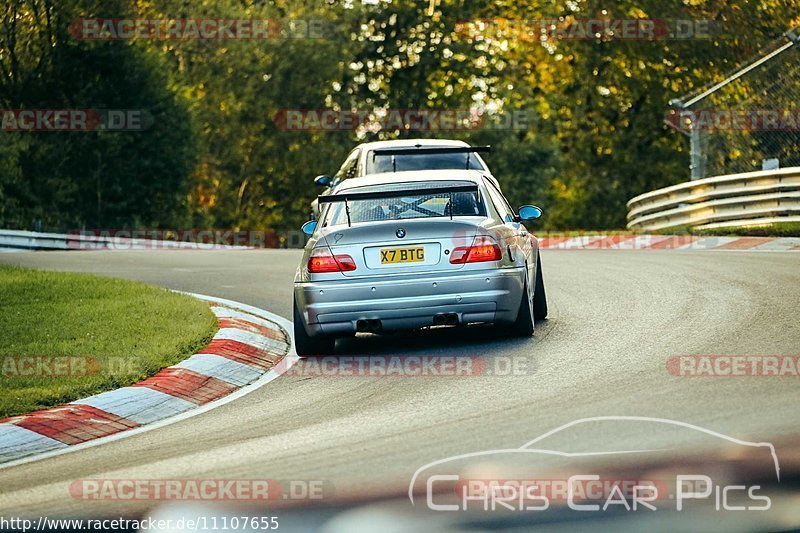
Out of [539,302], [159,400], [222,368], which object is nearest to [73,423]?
→ [159,400]

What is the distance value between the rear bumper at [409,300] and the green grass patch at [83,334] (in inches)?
50.4

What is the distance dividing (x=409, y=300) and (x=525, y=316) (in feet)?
3.53

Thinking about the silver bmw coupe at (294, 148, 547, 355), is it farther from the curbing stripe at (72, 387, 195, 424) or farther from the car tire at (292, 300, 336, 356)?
the curbing stripe at (72, 387, 195, 424)

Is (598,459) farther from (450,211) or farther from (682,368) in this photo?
(450,211)

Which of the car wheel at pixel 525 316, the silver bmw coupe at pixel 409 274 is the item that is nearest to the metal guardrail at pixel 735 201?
the car wheel at pixel 525 316

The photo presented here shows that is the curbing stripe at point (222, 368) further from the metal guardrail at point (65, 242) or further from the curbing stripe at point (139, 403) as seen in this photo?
the metal guardrail at point (65, 242)

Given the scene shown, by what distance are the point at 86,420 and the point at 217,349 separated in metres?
2.59

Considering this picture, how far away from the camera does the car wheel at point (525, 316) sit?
37.6 ft

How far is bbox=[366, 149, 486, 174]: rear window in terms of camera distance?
18562mm

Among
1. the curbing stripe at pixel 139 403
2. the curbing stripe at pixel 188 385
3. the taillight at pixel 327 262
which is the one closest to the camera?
the curbing stripe at pixel 139 403

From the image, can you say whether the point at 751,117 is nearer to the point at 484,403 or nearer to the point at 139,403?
the point at 484,403

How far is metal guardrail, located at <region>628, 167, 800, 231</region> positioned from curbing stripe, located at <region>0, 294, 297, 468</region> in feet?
39.7

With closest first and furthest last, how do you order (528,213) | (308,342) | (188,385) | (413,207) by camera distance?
(188,385) → (308,342) → (413,207) → (528,213)

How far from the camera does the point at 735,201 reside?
23.7 meters
